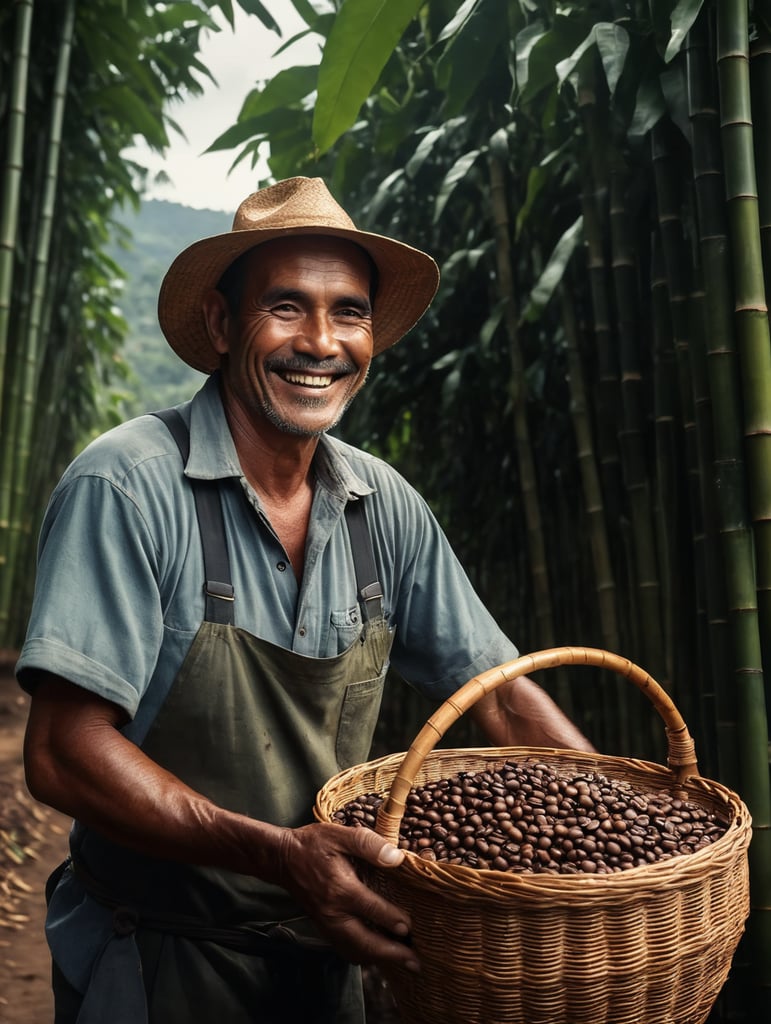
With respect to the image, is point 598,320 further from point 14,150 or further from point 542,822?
point 14,150

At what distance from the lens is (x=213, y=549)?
1.38 metres

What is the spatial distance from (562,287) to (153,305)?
18567mm

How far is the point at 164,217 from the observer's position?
30.1 metres

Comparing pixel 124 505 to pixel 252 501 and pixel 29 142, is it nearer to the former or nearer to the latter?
pixel 252 501

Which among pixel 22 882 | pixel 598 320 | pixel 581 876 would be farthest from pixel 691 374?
pixel 22 882

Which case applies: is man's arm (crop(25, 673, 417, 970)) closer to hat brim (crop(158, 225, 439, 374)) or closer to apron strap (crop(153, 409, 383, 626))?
apron strap (crop(153, 409, 383, 626))

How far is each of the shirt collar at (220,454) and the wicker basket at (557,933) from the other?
18.9 inches

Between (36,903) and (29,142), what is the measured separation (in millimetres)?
3062

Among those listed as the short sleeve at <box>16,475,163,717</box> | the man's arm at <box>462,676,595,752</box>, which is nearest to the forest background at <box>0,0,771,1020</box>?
the man's arm at <box>462,676,595,752</box>

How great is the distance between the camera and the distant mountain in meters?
18.8

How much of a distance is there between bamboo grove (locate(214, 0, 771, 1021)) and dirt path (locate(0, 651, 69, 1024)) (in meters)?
1.52

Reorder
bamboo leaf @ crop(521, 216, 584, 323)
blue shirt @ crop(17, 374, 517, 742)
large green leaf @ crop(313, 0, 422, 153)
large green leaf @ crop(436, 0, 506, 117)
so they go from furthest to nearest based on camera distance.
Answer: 1. bamboo leaf @ crop(521, 216, 584, 323)
2. large green leaf @ crop(436, 0, 506, 117)
3. large green leaf @ crop(313, 0, 422, 153)
4. blue shirt @ crop(17, 374, 517, 742)

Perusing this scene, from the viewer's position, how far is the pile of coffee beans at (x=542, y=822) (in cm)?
116

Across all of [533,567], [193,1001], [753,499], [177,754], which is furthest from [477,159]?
[193,1001]
